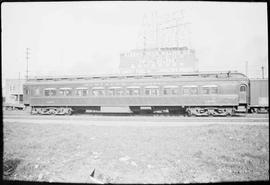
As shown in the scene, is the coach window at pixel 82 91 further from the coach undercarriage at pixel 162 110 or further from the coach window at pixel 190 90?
the coach window at pixel 190 90

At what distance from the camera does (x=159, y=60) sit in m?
10.7

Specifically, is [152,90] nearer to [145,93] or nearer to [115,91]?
[145,93]

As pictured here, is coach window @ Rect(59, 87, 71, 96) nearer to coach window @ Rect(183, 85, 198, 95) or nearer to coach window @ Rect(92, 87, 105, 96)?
coach window @ Rect(92, 87, 105, 96)

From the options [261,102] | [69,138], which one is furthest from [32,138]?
[261,102]

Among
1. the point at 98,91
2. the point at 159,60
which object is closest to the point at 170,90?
the point at 159,60

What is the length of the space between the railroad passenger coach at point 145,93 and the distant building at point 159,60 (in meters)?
0.98

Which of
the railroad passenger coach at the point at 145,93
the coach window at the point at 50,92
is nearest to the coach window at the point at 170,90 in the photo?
the railroad passenger coach at the point at 145,93

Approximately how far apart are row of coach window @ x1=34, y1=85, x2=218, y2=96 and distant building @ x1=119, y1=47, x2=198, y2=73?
50.3 inches

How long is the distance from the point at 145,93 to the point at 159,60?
2948 mm

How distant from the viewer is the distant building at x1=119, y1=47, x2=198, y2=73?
28.8ft

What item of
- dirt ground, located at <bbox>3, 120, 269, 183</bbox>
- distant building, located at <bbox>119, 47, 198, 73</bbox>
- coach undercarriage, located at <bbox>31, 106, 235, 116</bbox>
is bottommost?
dirt ground, located at <bbox>3, 120, 269, 183</bbox>

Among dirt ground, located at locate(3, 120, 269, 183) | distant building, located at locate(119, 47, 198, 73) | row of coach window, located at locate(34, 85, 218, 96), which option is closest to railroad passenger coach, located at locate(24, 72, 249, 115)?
row of coach window, located at locate(34, 85, 218, 96)

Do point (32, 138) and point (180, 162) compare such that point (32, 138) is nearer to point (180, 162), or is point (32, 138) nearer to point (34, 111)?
point (180, 162)

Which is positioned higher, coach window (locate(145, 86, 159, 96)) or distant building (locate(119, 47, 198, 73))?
distant building (locate(119, 47, 198, 73))
